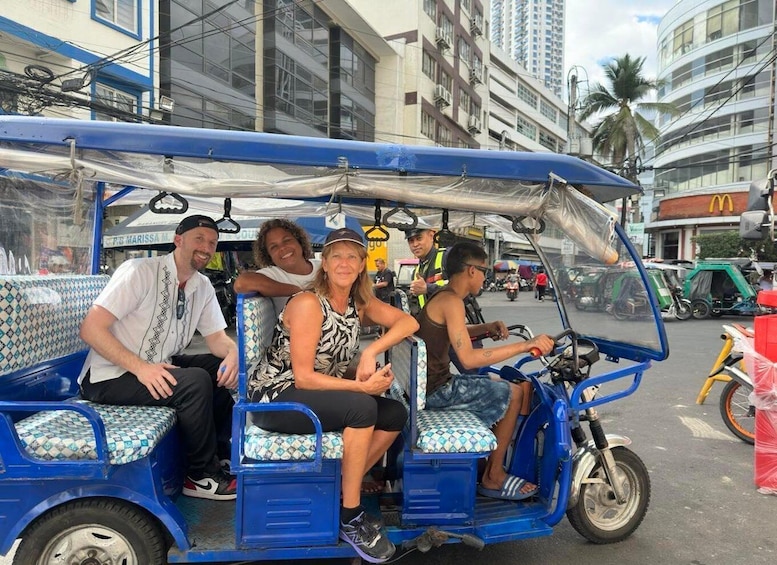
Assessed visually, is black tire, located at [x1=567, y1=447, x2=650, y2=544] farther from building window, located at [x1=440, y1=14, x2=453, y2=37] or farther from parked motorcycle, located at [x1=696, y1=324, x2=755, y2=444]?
building window, located at [x1=440, y1=14, x2=453, y2=37]

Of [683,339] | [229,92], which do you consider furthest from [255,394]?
[229,92]

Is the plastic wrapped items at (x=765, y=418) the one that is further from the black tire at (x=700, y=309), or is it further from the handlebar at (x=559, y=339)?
the black tire at (x=700, y=309)

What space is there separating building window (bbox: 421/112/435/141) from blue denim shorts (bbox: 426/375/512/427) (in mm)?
30461

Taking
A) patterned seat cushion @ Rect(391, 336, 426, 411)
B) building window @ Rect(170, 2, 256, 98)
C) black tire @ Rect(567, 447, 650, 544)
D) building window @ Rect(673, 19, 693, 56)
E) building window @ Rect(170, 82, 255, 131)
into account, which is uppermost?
building window @ Rect(673, 19, 693, 56)

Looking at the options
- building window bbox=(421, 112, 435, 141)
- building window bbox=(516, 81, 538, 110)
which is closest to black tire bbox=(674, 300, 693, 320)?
building window bbox=(421, 112, 435, 141)

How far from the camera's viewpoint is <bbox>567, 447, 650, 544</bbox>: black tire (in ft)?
10.1

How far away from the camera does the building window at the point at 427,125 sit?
32.2 metres

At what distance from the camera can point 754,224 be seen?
14.6 feet

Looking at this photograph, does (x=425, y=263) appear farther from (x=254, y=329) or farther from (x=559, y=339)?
(x=254, y=329)

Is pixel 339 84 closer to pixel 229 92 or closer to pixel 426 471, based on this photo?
pixel 229 92

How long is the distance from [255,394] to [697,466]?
3.78 m

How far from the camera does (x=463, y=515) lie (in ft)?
8.91

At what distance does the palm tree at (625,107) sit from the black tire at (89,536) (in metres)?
29.1

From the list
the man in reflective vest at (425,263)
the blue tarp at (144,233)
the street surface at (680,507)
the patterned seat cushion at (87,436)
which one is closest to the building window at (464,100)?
the blue tarp at (144,233)
